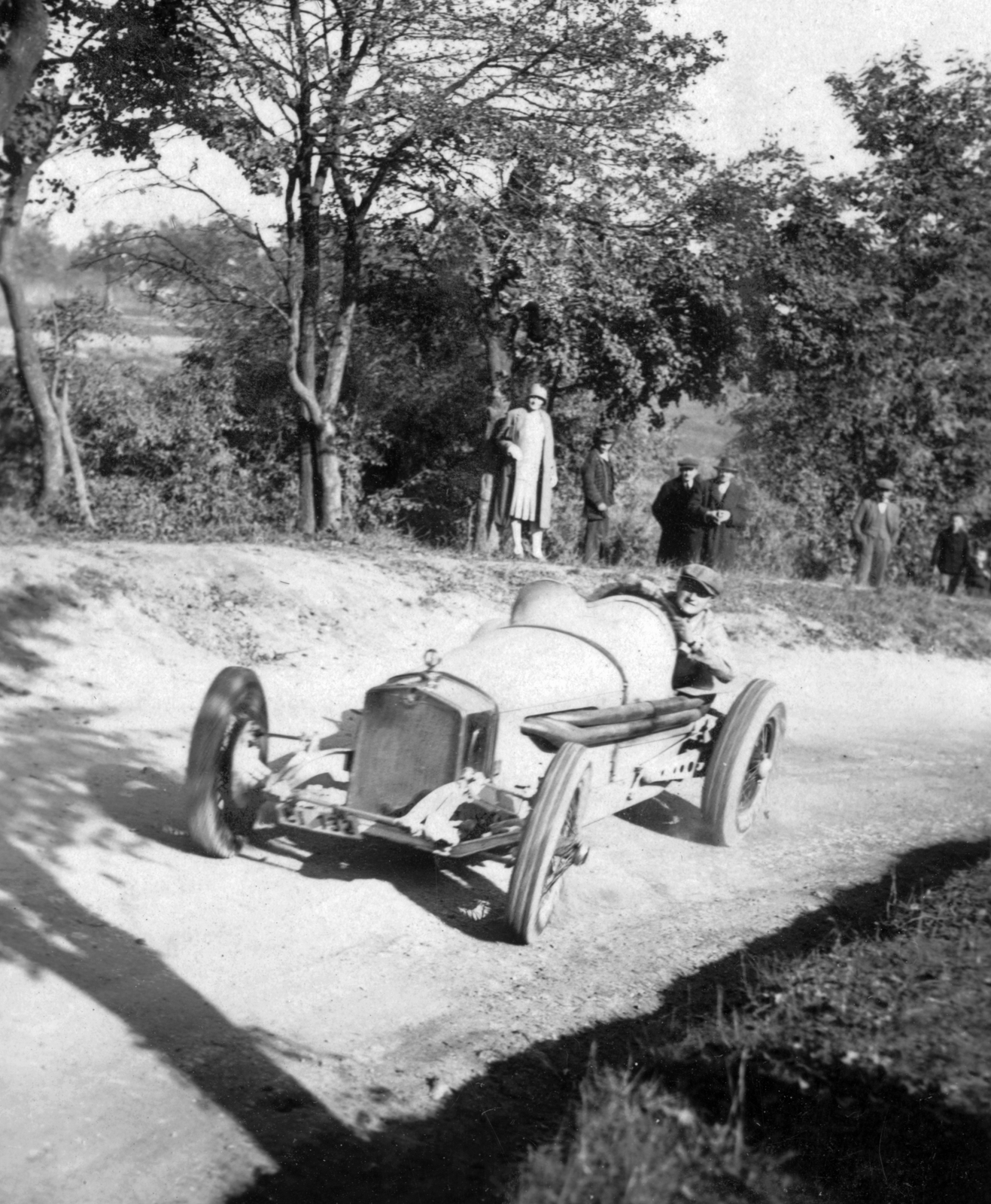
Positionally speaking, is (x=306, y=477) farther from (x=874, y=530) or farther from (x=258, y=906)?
(x=258, y=906)

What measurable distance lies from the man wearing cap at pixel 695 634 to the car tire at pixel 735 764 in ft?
0.80

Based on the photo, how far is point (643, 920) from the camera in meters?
6.39

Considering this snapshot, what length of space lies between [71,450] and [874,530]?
11.0m

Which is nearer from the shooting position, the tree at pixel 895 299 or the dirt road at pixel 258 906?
the dirt road at pixel 258 906

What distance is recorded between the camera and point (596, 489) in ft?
50.7

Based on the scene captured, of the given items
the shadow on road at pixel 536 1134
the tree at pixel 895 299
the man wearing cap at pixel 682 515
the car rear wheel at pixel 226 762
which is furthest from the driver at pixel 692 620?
the tree at pixel 895 299

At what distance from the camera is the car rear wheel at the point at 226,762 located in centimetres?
609

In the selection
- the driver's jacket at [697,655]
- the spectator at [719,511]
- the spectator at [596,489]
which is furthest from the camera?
the spectator at [596,489]

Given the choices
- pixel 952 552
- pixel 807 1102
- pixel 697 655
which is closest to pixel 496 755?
pixel 697 655

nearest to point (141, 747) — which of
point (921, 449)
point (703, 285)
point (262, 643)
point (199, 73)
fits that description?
point (262, 643)

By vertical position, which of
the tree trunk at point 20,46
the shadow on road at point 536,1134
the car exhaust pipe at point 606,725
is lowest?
the shadow on road at point 536,1134

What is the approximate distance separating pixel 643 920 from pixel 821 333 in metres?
14.8

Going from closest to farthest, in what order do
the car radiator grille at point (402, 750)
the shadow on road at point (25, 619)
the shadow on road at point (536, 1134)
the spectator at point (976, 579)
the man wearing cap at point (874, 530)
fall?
the shadow on road at point (536, 1134), the car radiator grille at point (402, 750), the shadow on road at point (25, 619), the man wearing cap at point (874, 530), the spectator at point (976, 579)

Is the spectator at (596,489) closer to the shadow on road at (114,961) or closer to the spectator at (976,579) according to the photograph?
the spectator at (976,579)
